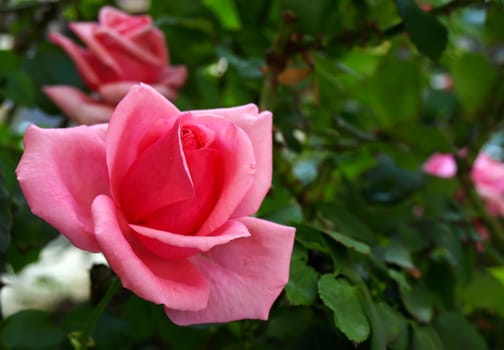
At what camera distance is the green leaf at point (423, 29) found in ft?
1.38

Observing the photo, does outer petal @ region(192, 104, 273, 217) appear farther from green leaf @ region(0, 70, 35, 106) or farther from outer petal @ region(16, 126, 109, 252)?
green leaf @ region(0, 70, 35, 106)

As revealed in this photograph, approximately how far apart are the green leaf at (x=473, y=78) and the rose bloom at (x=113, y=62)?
1.07 ft

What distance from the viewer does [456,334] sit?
44 cm

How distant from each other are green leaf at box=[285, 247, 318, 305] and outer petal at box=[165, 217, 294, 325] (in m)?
0.03

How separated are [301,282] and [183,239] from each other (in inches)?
3.3

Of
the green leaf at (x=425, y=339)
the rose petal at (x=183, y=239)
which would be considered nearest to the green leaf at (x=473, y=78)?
the green leaf at (x=425, y=339)

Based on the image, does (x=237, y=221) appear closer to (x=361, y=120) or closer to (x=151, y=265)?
(x=151, y=265)

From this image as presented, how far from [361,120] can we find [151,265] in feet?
1.45

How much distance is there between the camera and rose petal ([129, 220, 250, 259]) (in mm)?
274

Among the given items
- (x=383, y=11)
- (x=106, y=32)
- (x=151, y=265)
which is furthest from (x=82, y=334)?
(x=383, y=11)

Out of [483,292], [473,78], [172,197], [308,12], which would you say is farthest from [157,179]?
[473,78]

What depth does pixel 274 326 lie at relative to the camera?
403 millimetres

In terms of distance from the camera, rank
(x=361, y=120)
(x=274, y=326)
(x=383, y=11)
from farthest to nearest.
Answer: (x=361, y=120)
(x=383, y=11)
(x=274, y=326)

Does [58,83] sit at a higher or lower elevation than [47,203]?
lower
